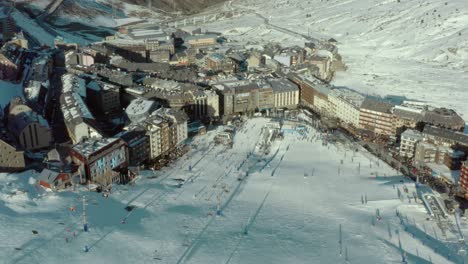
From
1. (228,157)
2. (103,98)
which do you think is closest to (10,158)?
(228,157)

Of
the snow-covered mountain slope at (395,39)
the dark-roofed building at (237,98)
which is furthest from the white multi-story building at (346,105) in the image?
the snow-covered mountain slope at (395,39)

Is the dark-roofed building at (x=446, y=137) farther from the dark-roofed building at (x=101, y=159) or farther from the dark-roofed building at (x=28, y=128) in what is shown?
the dark-roofed building at (x=28, y=128)

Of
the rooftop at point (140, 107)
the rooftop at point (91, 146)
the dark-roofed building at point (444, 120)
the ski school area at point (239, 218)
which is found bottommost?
the ski school area at point (239, 218)

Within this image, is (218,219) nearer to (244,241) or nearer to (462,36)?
(244,241)

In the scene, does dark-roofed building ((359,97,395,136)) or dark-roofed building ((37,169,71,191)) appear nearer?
dark-roofed building ((37,169,71,191))

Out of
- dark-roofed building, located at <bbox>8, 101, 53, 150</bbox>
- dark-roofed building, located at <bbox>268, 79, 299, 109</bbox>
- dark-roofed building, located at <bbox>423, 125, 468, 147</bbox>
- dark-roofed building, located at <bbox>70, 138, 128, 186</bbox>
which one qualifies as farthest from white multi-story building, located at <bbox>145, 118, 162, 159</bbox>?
dark-roofed building, located at <bbox>423, 125, 468, 147</bbox>

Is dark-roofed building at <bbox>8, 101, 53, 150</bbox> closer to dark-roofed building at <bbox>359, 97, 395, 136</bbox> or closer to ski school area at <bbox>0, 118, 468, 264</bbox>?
ski school area at <bbox>0, 118, 468, 264</bbox>
